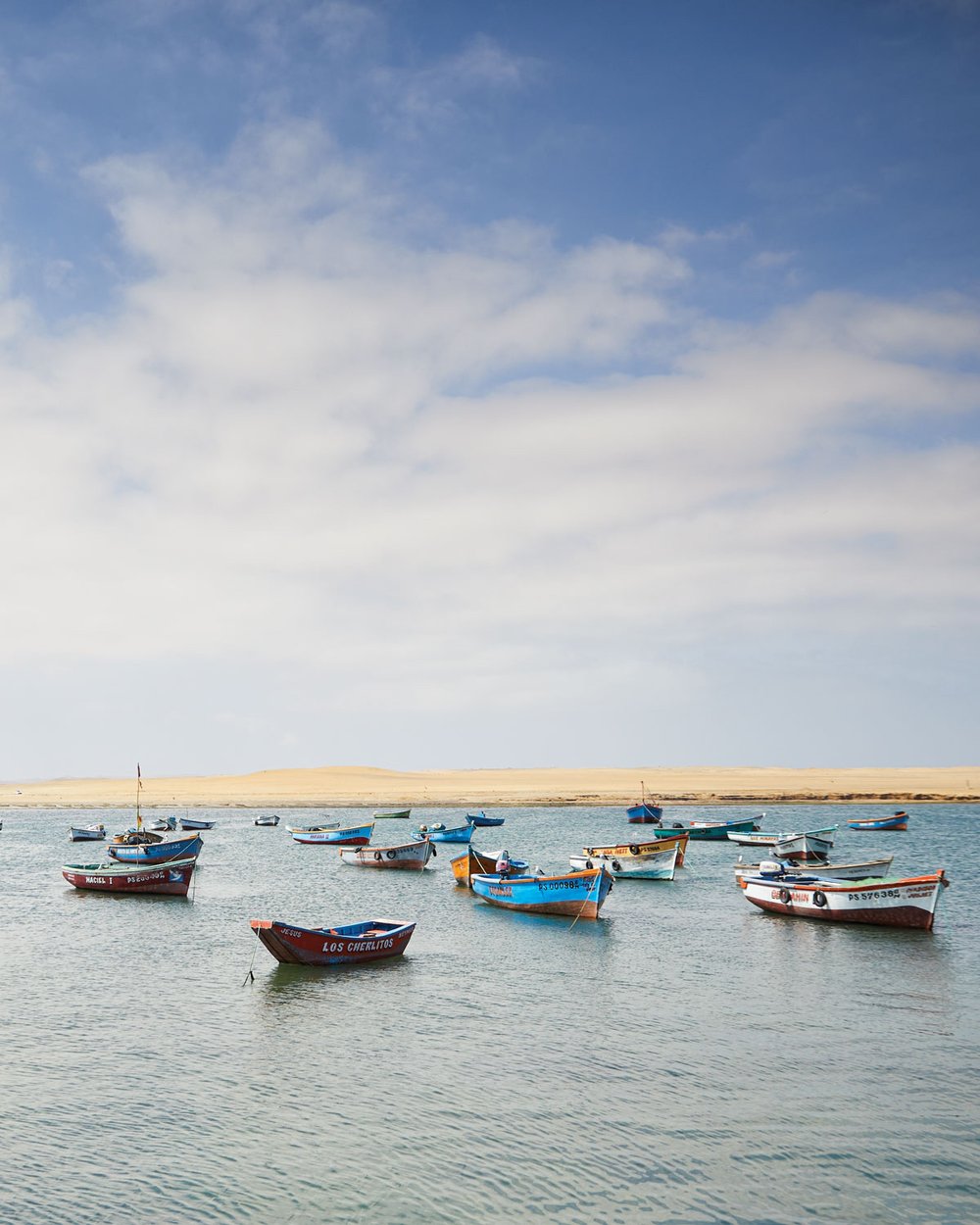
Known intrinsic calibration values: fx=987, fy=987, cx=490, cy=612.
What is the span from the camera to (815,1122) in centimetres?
1708

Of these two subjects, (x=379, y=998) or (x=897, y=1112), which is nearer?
(x=897, y=1112)

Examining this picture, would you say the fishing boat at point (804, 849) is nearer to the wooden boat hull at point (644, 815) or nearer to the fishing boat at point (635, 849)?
the fishing boat at point (635, 849)

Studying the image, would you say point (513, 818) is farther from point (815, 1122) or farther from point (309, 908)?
point (815, 1122)

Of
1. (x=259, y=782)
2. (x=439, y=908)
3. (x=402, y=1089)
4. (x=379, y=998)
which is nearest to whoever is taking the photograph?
(x=402, y=1089)

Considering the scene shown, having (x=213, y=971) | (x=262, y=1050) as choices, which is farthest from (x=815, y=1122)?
(x=213, y=971)

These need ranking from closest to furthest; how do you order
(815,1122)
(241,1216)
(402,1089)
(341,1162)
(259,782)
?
(241,1216)
(341,1162)
(815,1122)
(402,1089)
(259,782)

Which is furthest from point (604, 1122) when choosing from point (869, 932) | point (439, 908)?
point (439, 908)

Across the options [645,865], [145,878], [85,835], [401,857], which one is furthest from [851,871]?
[85,835]

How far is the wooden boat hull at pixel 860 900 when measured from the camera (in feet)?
115

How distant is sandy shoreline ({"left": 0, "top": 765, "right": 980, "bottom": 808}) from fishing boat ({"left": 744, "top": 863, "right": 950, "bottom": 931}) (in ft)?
→ 269

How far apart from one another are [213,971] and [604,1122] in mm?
16756

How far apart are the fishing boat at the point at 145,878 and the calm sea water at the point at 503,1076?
8216 mm

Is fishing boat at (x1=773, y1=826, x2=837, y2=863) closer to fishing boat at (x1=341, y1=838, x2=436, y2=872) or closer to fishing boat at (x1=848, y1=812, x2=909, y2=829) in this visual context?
fishing boat at (x1=341, y1=838, x2=436, y2=872)

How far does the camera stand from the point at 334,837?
7944 cm
